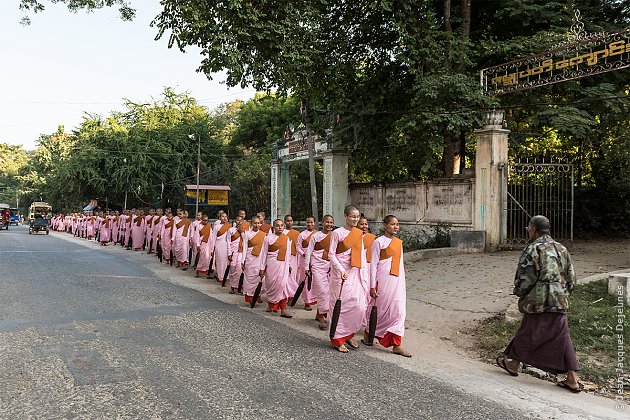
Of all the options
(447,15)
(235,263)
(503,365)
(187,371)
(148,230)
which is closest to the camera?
(187,371)

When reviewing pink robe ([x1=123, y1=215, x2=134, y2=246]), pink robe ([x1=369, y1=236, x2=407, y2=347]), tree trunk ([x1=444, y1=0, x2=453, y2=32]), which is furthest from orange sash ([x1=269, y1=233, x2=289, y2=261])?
pink robe ([x1=123, y1=215, x2=134, y2=246])

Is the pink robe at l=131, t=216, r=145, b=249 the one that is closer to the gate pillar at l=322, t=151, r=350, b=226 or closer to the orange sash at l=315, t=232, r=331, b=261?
the gate pillar at l=322, t=151, r=350, b=226

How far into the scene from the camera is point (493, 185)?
1438cm

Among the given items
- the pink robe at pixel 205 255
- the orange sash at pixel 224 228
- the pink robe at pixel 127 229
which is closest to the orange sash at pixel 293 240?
the orange sash at pixel 224 228

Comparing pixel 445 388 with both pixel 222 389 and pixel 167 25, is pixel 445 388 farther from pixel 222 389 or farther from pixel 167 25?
pixel 167 25

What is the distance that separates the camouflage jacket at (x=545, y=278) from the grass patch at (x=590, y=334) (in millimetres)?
1008

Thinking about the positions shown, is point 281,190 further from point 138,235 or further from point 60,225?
point 60,225

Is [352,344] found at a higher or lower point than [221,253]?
lower

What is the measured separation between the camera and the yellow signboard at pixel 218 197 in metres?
32.6

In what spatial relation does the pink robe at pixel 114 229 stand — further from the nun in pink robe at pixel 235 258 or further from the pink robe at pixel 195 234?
the nun in pink robe at pixel 235 258

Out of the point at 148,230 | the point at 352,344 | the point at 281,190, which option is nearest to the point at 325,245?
the point at 352,344

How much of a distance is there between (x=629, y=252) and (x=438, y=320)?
914cm

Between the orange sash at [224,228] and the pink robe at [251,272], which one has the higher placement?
the orange sash at [224,228]

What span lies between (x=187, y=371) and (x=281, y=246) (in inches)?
164
